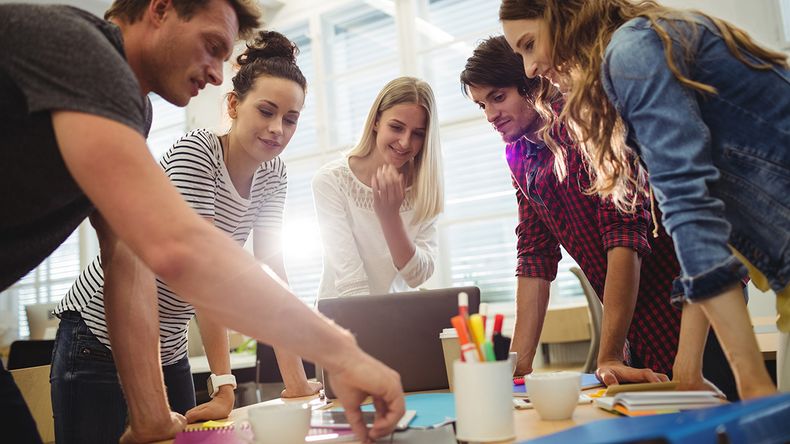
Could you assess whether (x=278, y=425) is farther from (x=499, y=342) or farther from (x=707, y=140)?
(x=707, y=140)

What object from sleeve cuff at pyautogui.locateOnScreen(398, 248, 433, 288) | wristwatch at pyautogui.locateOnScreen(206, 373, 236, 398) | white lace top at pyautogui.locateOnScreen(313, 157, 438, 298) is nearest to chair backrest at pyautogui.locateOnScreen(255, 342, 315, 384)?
white lace top at pyautogui.locateOnScreen(313, 157, 438, 298)

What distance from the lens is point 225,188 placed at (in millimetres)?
1533

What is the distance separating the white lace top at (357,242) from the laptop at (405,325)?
1.90 ft

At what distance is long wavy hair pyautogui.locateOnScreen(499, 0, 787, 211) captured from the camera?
3.09ft

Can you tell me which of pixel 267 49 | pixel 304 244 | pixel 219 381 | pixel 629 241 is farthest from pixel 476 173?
pixel 219 381

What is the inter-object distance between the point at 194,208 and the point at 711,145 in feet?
3.30

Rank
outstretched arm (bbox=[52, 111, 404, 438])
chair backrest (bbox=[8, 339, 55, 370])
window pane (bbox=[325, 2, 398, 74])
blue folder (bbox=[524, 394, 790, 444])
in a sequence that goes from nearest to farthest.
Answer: blue folder (bbox=[524, 394, 790, 444]), outstretched arm (bbox=[52, 111, 404, 438]), chair backrest (bbox=[8, 339, 55, 370]), window pane (bbox=[325, 2, 398, 74])

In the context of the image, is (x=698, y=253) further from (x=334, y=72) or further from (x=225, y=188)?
(x=334, y=72)

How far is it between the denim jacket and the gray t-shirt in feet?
2.19

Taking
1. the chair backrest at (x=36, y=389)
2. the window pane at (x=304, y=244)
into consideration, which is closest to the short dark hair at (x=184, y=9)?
the chair backrest at (x=36, y=389)

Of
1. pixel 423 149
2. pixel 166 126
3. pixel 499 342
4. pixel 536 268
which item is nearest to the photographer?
pixel 499 342

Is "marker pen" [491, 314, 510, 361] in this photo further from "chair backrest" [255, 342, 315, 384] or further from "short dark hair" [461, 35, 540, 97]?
"chair backrest" [255, 342, 315, 384]

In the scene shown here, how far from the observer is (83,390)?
4.24 ft

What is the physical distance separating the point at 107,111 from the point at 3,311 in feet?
27.9
